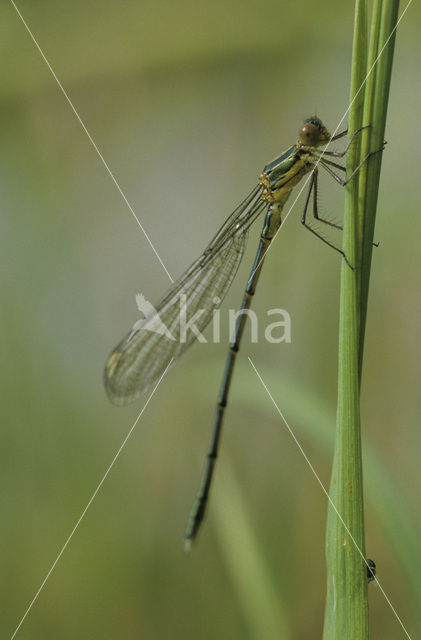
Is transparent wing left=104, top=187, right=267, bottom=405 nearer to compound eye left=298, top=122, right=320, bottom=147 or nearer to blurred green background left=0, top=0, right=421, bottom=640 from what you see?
blurred green background left=0, top=0, right=421, bottom=640

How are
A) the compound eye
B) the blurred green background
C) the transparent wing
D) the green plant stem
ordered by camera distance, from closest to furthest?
the green plant stem, the compound eye, the blurred green background, the transparent wing

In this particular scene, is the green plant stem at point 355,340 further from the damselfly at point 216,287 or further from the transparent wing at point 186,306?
the transparent wing at point 186,306

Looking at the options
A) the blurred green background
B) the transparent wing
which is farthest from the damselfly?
the blurred green background

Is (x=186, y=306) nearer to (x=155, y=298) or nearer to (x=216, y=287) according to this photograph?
(x=216, y=287)

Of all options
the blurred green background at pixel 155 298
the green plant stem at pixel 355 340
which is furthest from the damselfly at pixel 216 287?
the green plant stem at pixel 355 340

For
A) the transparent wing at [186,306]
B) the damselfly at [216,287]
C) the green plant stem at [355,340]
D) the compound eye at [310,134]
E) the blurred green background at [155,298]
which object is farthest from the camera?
the transparent wing at [186,306]

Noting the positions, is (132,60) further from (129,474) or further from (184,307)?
(129,474)
